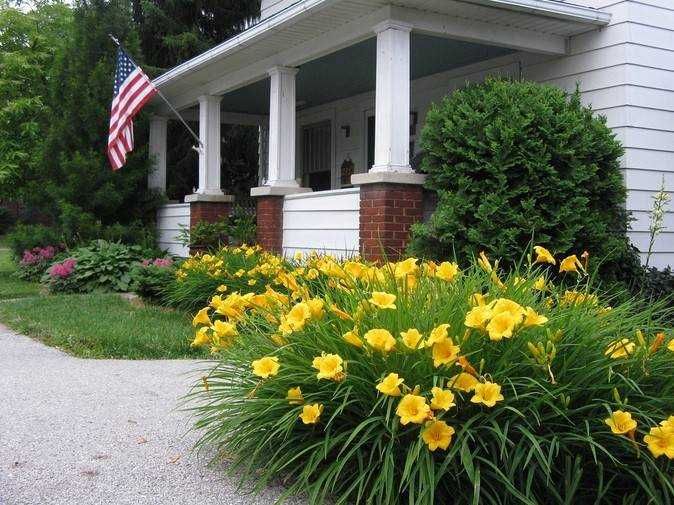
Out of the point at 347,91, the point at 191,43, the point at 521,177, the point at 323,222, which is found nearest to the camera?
the point at 521,177

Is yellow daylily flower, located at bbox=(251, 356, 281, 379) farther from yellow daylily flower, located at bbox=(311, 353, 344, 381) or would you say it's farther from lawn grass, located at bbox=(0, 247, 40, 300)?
lawn grass, located at bbox=(0, 247, 40, 300)

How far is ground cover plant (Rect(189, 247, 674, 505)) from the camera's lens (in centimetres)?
248

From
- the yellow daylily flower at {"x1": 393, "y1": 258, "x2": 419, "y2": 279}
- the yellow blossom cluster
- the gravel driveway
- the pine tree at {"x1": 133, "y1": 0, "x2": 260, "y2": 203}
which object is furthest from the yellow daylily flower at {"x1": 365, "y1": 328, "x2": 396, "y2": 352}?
the pine tree at {"x1": 133, "y1": 0, "x2": 260, "y2": 203}

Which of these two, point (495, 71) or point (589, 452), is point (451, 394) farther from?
point (495, 71)

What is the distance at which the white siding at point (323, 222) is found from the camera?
323 inches

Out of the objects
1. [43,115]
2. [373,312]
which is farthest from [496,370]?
[43,115]

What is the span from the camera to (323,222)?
871cm

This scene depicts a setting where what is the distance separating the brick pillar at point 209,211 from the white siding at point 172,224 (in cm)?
32

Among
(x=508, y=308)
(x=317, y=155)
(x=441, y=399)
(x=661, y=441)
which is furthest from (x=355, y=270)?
(x=317, y=155)

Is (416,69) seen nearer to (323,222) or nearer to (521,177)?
(323,222)

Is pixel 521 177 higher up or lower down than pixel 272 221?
higher up

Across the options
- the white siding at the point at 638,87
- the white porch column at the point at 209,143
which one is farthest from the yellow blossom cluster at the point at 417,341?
the white porch column at the point at 209,143

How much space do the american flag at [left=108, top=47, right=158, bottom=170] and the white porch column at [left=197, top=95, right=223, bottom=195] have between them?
1065 mm

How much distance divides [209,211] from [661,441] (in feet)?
32.1
